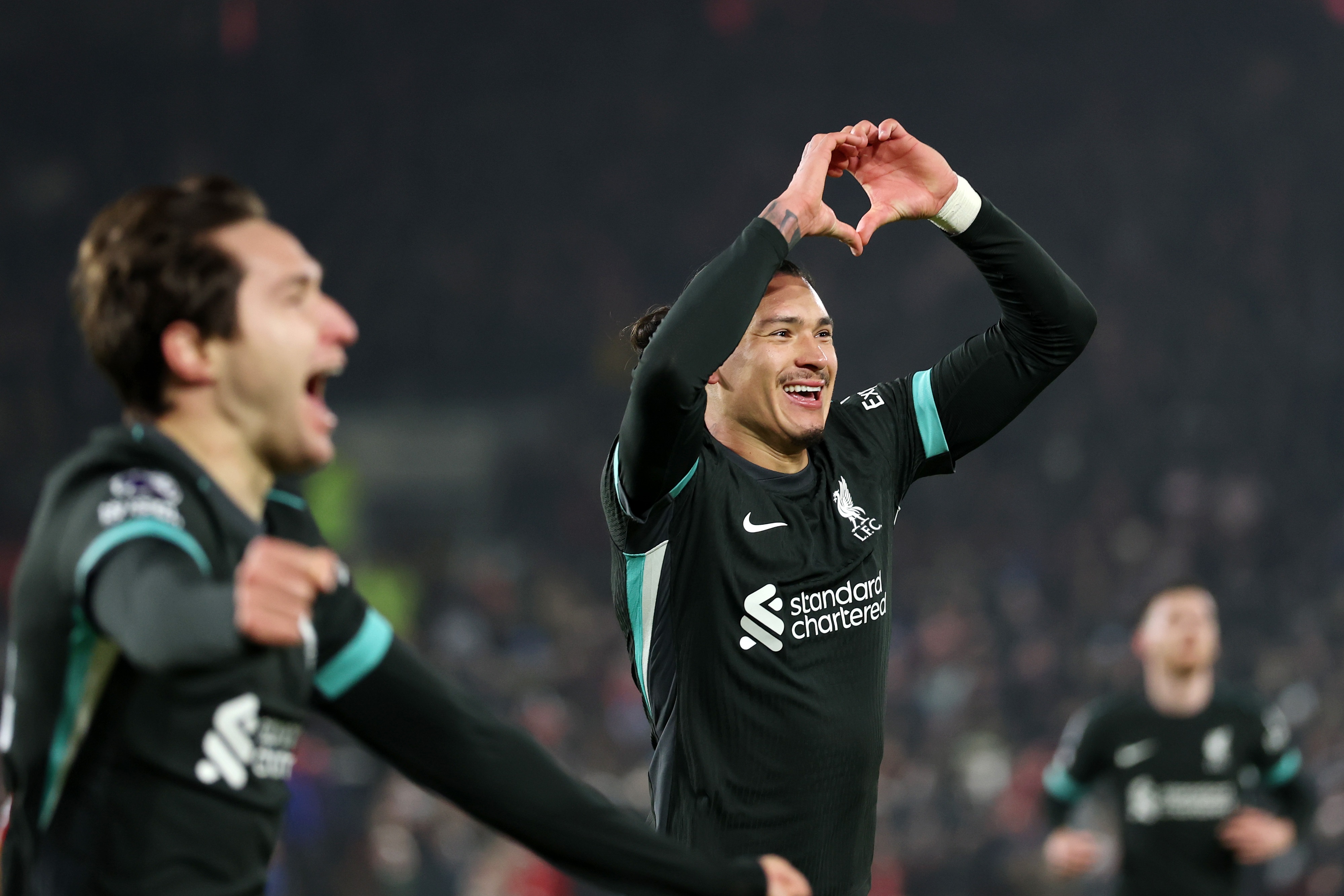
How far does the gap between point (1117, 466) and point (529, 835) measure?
39.1 ft

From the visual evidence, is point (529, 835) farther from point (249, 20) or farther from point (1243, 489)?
point (249, 20)

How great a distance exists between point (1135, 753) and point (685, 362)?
145 inches

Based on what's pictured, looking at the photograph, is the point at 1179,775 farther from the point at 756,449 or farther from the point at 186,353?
the point at 186,353

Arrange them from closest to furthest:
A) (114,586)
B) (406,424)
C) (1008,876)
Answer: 1. (114,586)
2. (1008,876)
3. (406,424)

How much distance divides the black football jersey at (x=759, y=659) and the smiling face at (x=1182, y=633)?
2.94 m

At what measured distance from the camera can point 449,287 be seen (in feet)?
47.1

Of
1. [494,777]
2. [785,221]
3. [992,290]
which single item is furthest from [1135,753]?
[494,777]

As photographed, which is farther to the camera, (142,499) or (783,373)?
(783,373)

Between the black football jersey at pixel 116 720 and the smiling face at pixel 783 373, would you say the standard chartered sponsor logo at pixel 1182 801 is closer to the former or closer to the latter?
the smiling face at pixel 783 373

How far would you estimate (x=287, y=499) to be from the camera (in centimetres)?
193

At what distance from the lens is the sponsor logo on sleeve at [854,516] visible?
2838mm

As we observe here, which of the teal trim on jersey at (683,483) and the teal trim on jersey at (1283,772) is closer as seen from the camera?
the teal trim on jersey at (683,483)

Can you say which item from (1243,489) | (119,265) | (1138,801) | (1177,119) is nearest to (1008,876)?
(1138,801)

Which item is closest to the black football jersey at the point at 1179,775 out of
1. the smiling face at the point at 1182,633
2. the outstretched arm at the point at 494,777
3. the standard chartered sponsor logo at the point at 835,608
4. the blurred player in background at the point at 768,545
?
the smiling face at the point at 1182,633
